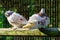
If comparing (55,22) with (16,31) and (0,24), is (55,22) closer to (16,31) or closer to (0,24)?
(16,31)

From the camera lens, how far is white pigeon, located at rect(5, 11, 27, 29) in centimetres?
174

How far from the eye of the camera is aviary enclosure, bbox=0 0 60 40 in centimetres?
181

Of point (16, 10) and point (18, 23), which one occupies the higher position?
point (16, 10)

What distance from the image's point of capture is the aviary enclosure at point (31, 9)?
1.81 meters

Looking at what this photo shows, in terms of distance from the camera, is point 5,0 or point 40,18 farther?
point 5,0

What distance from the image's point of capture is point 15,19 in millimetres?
1737

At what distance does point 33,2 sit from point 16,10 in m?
0.18

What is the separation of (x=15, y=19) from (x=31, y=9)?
186mm

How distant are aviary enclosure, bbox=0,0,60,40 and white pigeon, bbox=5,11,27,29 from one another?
5 centimetres

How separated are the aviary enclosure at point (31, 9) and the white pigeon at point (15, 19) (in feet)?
0.16

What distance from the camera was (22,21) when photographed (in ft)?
5.74

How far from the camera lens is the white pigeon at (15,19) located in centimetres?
174

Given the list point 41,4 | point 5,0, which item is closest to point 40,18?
point 41,4

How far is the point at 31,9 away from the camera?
181cm
